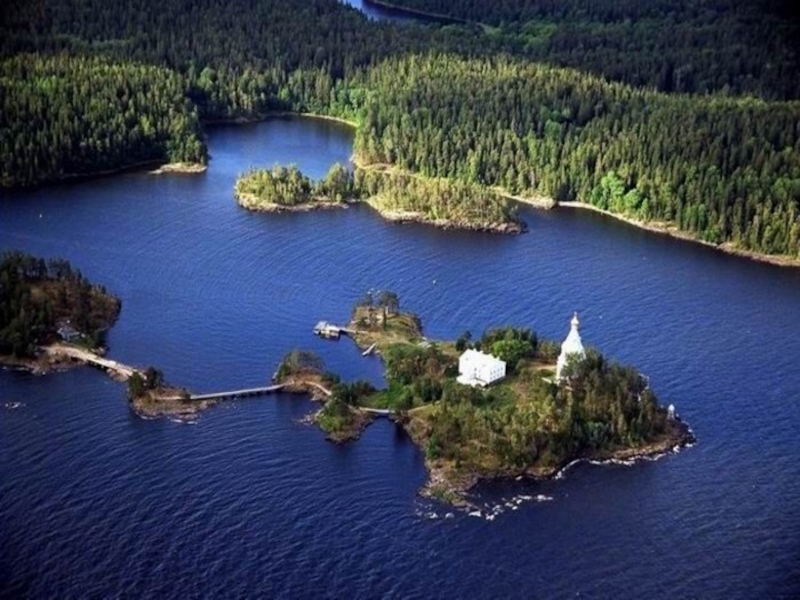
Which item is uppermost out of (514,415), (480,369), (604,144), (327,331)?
(604,144)

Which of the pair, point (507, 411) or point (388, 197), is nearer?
point (507, 411)

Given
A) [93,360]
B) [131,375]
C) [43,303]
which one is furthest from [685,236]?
[43,303]

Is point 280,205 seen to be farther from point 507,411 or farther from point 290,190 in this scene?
point 507,411

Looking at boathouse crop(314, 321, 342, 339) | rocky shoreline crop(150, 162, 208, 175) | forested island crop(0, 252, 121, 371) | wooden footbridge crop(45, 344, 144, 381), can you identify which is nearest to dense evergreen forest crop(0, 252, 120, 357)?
forested island crop(0, 252, 121, 371)

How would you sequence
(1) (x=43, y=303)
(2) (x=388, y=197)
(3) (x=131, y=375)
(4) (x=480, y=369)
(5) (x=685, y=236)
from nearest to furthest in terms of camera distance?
(4) (x=480, y=369)
(3) (x=131, y=375)
(1) (x=43, y=303)
(5) (x=685, y=236)
(2) (x=388, y=197)

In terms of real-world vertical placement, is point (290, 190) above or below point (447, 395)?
above

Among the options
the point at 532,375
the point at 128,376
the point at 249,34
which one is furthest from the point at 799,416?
the point at 249,34

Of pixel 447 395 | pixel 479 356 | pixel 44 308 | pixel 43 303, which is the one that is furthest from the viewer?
pixel 43 303

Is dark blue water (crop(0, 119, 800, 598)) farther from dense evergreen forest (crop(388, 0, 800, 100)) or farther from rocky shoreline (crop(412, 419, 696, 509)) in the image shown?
dense evergreen forest (crop(388, 0, 800, 100))
